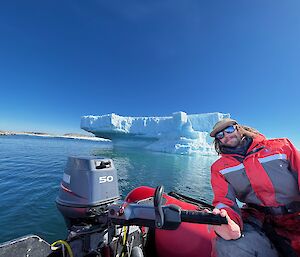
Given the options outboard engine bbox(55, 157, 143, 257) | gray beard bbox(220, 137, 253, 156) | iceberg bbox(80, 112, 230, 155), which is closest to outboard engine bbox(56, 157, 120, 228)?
outboard engine bbox(55, 157, 143, 257)

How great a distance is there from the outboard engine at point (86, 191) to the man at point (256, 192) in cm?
85

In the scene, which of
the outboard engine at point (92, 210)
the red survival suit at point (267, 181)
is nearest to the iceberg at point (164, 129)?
the red survival suit at point (267, 181)

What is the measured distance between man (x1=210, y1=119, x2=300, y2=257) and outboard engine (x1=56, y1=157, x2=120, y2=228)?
0.85 meters

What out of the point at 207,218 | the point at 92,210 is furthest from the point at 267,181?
the point at 92,210

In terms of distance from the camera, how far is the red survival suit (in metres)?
1.21

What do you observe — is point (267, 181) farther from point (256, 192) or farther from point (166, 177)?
point (166, 177)

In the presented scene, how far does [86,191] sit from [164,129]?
2538 centimetres

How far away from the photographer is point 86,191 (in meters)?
1.39

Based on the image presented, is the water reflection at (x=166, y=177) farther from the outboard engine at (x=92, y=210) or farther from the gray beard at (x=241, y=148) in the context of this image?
the gray beard at (x=241, y=148)

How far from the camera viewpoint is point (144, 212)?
0.80 metres

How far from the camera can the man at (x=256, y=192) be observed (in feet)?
3.54

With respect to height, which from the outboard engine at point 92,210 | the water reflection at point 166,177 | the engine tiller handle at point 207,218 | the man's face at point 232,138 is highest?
the man's face at point 232,138

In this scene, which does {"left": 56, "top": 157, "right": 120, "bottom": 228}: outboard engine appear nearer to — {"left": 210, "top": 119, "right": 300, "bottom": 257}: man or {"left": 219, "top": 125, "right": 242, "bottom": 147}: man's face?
{"left": 210, "top": 119, "right": 300, "bottom": 257}: man

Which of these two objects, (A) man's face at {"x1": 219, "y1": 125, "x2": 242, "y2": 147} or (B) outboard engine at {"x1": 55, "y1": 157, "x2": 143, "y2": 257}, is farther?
(A) man's face at {"x1": 219, "y1": 125, "x2": 242, "y2": 147}
